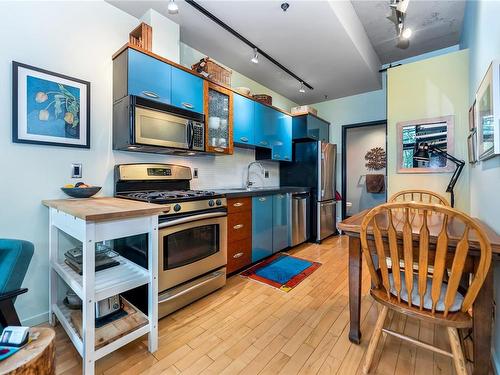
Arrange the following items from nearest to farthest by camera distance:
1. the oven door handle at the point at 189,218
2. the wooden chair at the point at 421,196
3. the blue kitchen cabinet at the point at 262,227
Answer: the oven door handle at the point at 189,218
the wooden chair at the point at 421,196
the blue kitchen cabinet at the point at 262,227

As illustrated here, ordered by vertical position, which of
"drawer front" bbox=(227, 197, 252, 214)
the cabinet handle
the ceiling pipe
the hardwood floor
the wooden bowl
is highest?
the ceiling pipe

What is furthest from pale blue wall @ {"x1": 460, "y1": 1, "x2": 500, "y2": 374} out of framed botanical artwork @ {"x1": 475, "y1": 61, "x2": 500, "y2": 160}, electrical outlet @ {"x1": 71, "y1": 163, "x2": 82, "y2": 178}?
electrical outlet @ {"x1": 71, "y1": 163, "x2": 82, "y2": 178}

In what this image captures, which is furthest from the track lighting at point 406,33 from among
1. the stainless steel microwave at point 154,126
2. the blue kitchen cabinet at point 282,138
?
the stainless steel microwave at point 154,126

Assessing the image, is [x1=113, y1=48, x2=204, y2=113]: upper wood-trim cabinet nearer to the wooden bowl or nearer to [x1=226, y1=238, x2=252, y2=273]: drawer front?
the wooden bowl

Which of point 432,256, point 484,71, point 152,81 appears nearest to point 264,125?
point 152,81

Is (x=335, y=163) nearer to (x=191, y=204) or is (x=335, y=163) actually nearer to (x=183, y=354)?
(x=191, y=204)

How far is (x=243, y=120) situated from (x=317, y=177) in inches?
62.8

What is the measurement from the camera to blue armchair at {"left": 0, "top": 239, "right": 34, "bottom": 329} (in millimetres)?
986

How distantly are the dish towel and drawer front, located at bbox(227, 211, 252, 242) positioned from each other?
13.5 feet

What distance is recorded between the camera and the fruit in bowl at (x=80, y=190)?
5.74 ft

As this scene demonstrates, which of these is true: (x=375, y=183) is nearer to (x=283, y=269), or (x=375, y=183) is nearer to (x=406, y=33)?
(x=283, y=269)

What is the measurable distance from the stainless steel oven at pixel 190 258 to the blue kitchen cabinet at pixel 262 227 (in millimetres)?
588

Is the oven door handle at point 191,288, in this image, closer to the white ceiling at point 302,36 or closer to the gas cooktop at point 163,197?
the gas cooktop at point 163,197

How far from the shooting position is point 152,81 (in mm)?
2016
